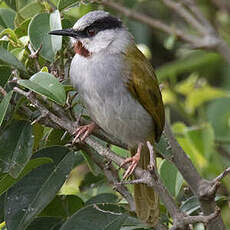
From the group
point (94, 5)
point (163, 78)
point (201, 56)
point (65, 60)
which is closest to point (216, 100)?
point (163, 78)

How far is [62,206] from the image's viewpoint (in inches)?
91.3

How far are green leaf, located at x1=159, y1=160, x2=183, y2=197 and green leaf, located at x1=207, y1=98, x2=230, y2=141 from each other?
112cm

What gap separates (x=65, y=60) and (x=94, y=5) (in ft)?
1.40

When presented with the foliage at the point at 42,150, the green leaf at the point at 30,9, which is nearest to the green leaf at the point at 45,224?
the foliage at the point at 42,150

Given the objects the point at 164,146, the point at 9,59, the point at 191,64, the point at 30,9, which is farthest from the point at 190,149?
the point at 191,64

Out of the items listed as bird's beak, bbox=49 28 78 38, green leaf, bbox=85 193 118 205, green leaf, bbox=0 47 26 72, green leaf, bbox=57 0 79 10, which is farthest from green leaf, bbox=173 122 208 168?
green leaf, bbox=0 47 26 72

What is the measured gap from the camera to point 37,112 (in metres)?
2.14

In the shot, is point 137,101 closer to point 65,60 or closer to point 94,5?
point 65,60

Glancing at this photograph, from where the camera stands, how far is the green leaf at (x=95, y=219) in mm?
2057

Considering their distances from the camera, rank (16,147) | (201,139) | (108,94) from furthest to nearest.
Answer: (201,139) → (108,94) → (16,147)

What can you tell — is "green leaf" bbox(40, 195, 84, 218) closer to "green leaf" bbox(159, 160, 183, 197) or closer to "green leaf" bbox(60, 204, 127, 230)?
"green leaf" bbox(60, 204, 127, 230)

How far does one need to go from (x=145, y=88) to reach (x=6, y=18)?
0.61 metres

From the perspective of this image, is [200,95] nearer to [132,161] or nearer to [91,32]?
[91,32]

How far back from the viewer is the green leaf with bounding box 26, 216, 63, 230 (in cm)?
221
